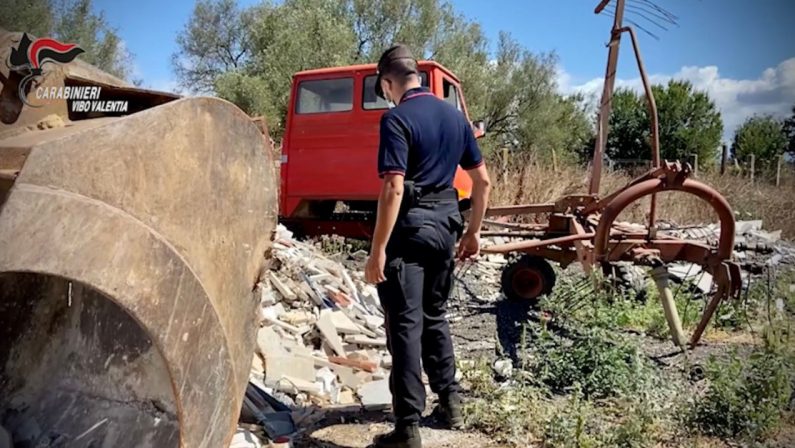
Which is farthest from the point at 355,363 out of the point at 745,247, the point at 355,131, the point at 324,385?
the point at 355,131

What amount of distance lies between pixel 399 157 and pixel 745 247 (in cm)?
425

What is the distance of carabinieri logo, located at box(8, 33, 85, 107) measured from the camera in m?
1.65

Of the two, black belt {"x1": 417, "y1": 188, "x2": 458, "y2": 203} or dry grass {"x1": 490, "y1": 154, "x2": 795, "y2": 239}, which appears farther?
dry grass {"x1": 490, "y1": 154, "x2": 795, "y2": 239}

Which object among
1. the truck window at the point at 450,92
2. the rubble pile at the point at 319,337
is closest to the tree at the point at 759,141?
the truck window at the point at 450,92

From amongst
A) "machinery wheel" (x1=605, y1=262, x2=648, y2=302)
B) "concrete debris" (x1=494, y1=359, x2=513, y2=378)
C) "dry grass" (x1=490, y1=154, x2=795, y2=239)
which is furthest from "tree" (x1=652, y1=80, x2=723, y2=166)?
"concrete debris" (x1=494, y1=359, x2=513, y2=378)

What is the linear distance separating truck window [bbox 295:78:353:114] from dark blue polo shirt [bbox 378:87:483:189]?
5.14 meters

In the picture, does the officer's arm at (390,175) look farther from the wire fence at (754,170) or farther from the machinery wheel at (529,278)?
the wire fence at (754,170)

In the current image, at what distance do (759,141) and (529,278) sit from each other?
26.2 feet

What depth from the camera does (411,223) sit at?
2.96 meters

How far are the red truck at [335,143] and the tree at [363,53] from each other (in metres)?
11.9

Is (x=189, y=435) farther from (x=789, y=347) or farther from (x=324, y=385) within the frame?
(x=789, y=347)

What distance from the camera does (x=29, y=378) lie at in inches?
91.3

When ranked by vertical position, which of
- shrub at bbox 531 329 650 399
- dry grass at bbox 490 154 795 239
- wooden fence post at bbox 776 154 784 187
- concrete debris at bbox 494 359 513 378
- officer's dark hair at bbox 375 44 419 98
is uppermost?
wooden fence post at bbox 776 154 784 187

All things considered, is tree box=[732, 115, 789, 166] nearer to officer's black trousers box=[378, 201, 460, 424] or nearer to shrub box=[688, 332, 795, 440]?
shrub box=[688, 332, 795, 440]
